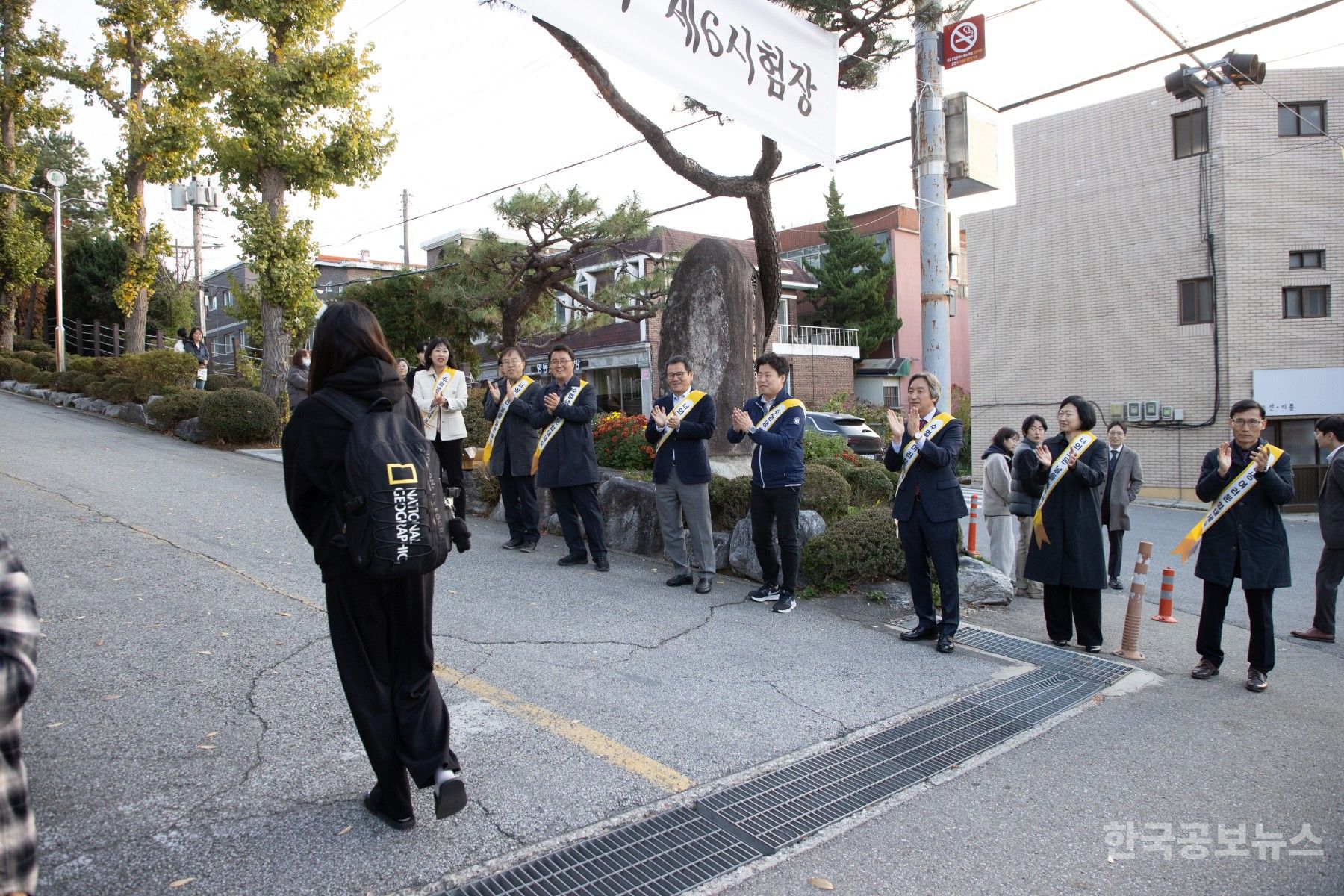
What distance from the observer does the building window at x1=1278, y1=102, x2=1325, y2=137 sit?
1855cm

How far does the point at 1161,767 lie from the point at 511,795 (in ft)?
9.97

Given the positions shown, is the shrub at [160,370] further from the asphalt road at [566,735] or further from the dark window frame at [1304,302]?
the dark window frame at [1304,302]

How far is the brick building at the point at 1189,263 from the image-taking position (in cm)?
1858

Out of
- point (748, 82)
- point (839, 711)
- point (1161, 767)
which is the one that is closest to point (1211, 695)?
point (1161, 767)

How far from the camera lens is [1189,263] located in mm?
19344

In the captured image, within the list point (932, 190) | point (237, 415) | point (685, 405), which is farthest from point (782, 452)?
point (237, 415)

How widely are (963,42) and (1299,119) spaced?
52.2 ft

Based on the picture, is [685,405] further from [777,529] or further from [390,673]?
[390,673]

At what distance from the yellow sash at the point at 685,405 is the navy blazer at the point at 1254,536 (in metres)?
3.52

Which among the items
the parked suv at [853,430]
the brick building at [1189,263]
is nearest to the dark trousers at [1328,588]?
the brick building at [1189,263]

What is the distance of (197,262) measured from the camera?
32844mm

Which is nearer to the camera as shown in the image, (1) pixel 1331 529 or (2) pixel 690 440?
(2) pixel 690 440

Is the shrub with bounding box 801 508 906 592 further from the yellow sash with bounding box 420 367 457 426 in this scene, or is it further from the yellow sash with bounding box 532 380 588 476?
the yellow sash with bounding box 420 367 457 426

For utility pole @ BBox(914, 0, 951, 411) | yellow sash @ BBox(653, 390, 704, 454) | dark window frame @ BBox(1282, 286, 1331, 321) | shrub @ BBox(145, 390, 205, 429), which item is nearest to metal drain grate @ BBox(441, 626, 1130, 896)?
yellow sash @ BBox(653, 390, 704, 454)
